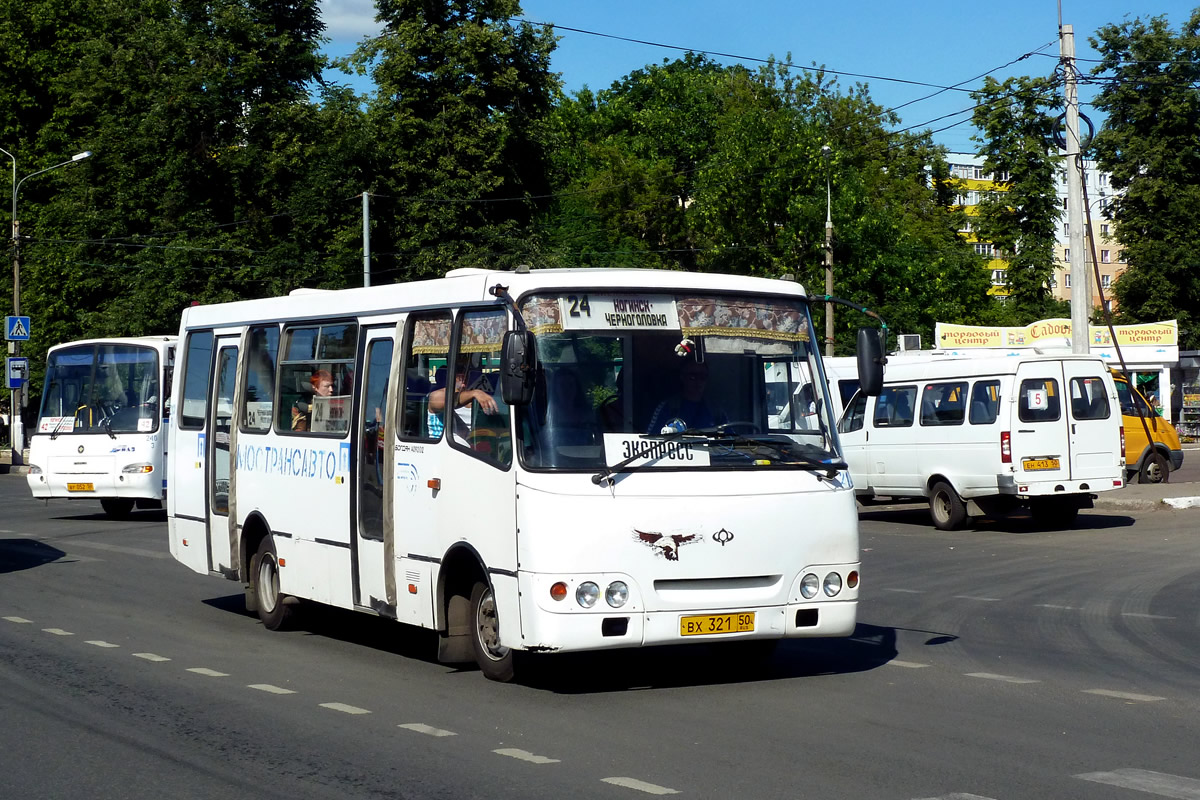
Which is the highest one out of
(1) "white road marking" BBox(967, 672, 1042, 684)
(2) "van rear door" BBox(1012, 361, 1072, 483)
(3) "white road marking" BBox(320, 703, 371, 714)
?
(2) "van rear door" BBox(1012, 361, 1072, 483)

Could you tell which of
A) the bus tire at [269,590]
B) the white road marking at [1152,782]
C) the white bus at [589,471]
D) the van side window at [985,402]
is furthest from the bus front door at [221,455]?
the van side window at [985,402]

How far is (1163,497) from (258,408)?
59.0ft

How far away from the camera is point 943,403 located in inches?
963

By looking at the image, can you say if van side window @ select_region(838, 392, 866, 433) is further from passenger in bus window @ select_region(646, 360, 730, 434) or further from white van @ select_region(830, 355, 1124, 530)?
passenger in bus window @ select_region(646, 360, 730, 434)

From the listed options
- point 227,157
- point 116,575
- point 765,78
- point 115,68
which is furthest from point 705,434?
point 765,78

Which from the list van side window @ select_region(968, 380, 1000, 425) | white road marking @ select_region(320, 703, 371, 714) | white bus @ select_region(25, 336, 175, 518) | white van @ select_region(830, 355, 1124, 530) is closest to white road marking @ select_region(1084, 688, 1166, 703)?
white road marking @ select_region(320, 703, 371, 714)

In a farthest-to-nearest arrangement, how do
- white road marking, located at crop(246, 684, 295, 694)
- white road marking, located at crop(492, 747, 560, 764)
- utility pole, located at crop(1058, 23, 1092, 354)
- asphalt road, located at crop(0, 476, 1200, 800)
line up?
utility pole, located at crop(1058, 23, 1092, 354), white road marking, located at crop(246, 684, 295, 694), white road marking, located at crop(492, 747, 560, 764), asphalt road, located at crop(0, 476, 1200, 800)

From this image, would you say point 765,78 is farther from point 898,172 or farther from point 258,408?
point 258,408

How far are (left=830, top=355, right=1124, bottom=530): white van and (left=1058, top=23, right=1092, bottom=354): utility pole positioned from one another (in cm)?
523

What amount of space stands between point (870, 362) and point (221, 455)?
6.39 meters

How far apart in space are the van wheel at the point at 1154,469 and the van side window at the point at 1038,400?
9461 millimetres

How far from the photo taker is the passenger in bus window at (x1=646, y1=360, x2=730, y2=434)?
31.4 feet

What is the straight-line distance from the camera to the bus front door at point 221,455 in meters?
13.9

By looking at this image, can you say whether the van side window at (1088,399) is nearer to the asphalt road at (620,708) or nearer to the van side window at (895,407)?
the van side window at (895,407)
